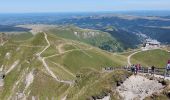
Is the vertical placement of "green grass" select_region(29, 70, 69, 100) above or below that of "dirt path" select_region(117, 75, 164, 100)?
below

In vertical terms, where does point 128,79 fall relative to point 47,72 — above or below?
above

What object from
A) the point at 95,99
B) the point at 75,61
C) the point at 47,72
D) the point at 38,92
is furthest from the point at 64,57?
the point at 95,99

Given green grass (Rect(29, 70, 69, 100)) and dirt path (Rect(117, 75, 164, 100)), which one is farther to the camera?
green grass (Rect(29, 70, 69, 100))

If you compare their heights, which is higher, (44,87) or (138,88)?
(138,88)

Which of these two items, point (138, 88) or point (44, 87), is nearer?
point (138, 88)

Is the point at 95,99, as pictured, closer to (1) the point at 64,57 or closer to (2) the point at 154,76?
(2) the point at 154,76

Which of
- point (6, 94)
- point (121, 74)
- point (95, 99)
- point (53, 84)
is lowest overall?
point (6, 94)

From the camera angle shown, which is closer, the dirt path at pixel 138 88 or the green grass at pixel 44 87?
the dirt path at pixel 138 88

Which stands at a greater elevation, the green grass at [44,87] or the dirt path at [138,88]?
the dirt path at [138,88]
